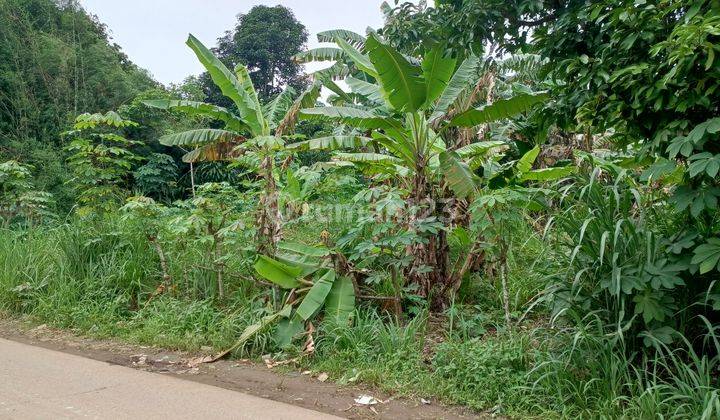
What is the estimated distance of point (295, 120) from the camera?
6.81 meters

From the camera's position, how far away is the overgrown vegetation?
331 centimetres

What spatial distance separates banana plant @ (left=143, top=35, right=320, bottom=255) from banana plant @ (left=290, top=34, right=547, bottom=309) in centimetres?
54

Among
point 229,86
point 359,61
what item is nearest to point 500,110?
point 359,61

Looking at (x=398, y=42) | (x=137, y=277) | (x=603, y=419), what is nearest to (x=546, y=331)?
(x=603, y=419)

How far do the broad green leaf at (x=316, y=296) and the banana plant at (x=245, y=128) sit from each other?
85 centimetres

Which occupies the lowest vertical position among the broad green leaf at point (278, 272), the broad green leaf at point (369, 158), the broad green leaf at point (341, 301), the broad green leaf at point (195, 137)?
the broad green leaf at point (341, 301)

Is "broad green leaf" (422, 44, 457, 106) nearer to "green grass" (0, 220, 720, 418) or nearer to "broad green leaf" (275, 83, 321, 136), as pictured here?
"broad green leaf" (275, 83, 321, 136)

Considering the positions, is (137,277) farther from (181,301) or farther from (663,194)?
(663,194)

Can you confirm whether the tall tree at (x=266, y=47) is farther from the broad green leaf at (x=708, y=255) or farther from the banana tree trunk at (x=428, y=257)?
the broad green leaf at (x=708, y=255)

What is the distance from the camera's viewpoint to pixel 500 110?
18.0 feet

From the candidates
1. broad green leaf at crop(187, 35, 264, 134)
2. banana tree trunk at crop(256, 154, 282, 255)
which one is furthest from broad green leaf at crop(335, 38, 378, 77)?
banana tree trunk at crop(256, 154, 282, 255)

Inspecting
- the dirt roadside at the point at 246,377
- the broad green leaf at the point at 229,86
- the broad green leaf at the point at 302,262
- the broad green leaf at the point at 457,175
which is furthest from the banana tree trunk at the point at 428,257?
the broad green leaf at the point at 229,86

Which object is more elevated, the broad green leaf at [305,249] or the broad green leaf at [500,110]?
the broad green leaf at [500,110]

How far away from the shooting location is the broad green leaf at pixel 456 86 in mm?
6127
